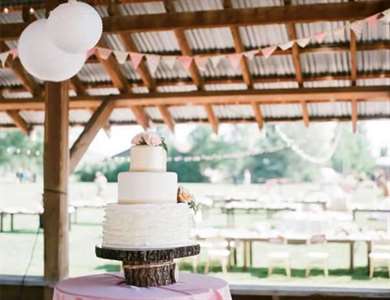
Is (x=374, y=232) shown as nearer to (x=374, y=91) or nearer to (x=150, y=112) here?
(x=374, y=91)

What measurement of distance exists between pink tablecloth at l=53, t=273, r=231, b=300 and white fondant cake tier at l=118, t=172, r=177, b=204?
1.38 feet

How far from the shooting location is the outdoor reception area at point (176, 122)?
9.89 feet

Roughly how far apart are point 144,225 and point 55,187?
2.51 metres

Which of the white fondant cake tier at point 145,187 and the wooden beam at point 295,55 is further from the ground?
the wooden beam at point 295,55

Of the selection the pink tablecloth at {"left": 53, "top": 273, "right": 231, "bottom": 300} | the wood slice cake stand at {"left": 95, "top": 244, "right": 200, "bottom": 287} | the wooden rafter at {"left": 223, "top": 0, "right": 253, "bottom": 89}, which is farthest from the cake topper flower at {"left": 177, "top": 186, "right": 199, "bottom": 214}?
the wooden rafter at {"left": 223, "top": 0, "right": 253, "bottom": 89}

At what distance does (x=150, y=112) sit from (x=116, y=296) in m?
→ 5.85

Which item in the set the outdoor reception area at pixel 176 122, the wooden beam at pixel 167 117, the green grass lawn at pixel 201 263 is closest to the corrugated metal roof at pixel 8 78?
the outdoor reception area at pixel 176 122

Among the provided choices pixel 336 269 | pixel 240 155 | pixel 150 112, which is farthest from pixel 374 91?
pixel 240 155

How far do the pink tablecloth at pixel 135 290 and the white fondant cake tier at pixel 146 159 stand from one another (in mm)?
584

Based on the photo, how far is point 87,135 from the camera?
6.46m

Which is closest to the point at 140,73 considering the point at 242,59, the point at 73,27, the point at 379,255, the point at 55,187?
the point at 242,59

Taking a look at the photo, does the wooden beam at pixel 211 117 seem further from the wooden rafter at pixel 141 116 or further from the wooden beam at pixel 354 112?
the wooden beam at pixel 354 112

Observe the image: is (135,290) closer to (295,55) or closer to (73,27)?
(73,27)

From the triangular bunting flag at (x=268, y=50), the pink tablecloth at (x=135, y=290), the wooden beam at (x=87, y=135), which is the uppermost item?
the triangular bunting flag at (x=268, y=50)
